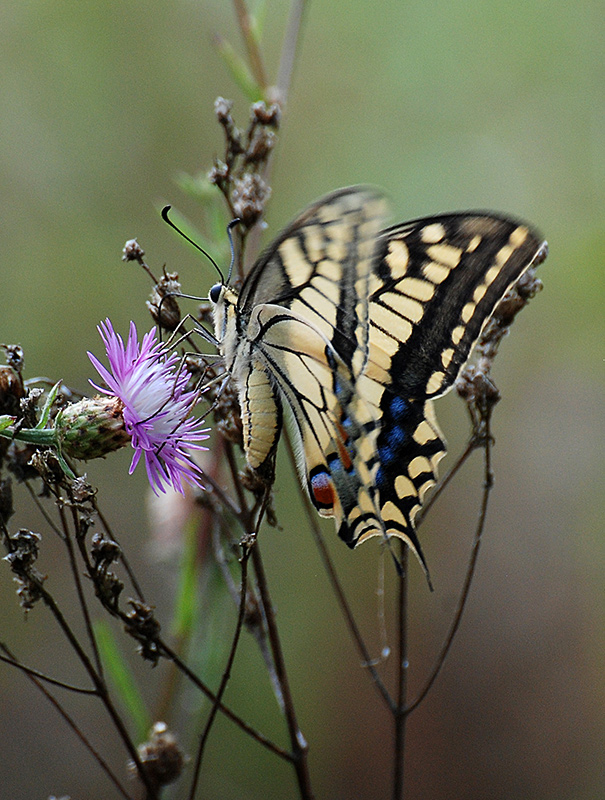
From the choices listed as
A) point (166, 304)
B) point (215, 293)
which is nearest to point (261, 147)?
point (215, 293)

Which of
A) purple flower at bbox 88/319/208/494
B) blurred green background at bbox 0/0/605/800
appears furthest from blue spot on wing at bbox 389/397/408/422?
blurred green background at bbox 0/0/605/800

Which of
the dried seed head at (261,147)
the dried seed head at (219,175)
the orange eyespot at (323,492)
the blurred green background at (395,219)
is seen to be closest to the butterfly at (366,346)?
the orange eyespot at (323,492)

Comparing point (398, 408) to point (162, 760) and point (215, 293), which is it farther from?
point (162, 760)

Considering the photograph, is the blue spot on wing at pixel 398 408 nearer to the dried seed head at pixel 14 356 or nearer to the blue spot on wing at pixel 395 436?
the blue spot on wing at pixel 395 436

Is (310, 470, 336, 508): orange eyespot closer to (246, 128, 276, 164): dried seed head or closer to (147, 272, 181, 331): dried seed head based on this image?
(147, 272, 181, 331): dried seed head

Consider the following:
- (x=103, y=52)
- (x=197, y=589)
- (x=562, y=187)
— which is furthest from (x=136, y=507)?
(x=562, y=187)
